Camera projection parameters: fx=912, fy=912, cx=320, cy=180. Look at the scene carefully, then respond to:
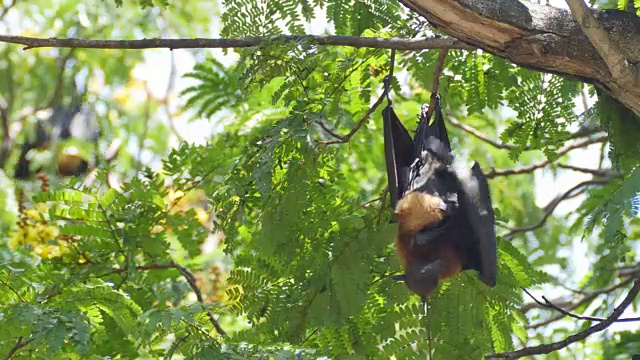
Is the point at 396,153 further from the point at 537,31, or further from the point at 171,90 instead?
the point at 171,90

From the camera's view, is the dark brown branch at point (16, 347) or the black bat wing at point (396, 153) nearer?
the dark brown branch at point (16, 347)

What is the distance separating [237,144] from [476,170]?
259cm

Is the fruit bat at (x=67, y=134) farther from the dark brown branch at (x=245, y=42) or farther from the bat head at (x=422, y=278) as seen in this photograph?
the bat head at (x=422, y=278)

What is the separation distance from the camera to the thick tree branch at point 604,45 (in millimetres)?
3846

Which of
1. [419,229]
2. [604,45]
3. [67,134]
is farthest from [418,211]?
[67,134]

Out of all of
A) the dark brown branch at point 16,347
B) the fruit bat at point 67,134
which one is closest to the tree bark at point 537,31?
the dark brown branch at point 16,347

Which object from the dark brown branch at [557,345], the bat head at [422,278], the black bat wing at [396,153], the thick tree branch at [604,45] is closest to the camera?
the thick tree branch at [604,45]

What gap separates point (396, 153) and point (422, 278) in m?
1.18

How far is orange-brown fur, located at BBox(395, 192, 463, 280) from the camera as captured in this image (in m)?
4.90

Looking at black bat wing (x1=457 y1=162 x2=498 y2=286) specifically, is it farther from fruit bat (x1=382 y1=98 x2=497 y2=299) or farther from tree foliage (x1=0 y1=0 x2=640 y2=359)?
tree foliage (x1=0 y1=0 x2=640 y2=359)


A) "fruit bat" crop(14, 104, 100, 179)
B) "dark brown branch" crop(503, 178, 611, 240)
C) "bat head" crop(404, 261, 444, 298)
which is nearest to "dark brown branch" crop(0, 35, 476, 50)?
"bat head" crop(404, 261, 444, 298)

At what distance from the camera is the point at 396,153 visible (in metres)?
5.66

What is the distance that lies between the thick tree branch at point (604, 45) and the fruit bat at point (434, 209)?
3.97 ft

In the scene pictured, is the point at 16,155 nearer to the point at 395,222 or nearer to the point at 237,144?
the point at 237,144
